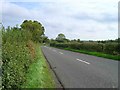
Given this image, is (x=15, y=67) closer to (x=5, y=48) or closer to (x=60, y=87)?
(x=5, y=48)

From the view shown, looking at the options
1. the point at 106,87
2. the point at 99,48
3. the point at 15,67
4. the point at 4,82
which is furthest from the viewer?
the point at 99,48

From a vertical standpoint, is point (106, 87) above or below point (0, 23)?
below

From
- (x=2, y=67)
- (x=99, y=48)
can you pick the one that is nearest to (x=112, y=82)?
(x=2, y=67)

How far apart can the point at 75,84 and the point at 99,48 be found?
31400 mm

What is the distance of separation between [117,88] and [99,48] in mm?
32190

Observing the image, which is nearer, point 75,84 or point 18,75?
point 18,75

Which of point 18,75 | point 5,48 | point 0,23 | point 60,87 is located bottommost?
point 60,87

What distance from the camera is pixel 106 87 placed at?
30.5 ft

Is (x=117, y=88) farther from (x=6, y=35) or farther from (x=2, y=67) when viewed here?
(x=6, y=35)

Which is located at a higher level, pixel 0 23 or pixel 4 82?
pixel 0 23

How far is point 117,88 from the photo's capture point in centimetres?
912

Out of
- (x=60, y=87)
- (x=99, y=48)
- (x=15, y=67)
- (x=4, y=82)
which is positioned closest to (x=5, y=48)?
(x=15, y=67)

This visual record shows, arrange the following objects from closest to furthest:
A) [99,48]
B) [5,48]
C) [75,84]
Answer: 1. [5,48]
2. [75,84]
3. [99,48]

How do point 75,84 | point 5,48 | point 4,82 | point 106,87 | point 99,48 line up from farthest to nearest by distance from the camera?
point 99,48 < point 75,84 < point 106,87 < point 5,48 < point 4,82
